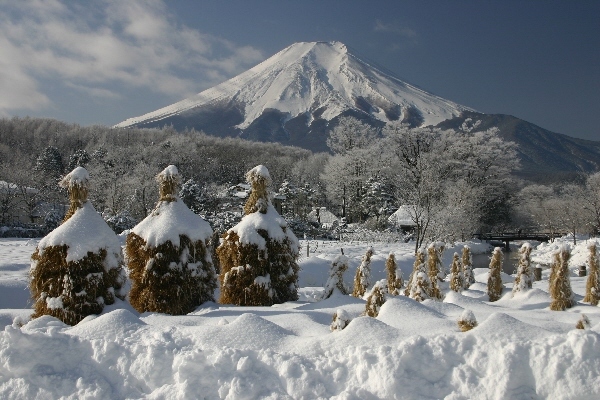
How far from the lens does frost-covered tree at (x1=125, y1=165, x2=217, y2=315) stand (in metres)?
7.51

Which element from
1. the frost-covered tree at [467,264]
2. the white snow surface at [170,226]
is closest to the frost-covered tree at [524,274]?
the frost-covered tree at [467,264]

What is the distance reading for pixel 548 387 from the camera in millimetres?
3984

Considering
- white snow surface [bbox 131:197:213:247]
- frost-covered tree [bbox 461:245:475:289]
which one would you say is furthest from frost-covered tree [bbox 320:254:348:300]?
frost-covered tree [bbox 461:245:475:289]

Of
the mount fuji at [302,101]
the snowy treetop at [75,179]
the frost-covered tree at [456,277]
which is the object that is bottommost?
the frost-covered tree at [456,277]

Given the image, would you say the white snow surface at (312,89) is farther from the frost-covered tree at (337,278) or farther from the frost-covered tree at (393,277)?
the frost-covered tree at (337,278)

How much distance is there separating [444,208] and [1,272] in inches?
1069

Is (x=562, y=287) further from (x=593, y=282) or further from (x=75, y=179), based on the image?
(x=75, y=179)

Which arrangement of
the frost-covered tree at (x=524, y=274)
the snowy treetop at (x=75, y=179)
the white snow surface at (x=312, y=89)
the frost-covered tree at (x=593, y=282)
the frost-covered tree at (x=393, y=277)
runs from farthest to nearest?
1. the white snow surface at (x=312, y=89)
2. the frost-covered tree at (x=393, y=277)
3. the frost-covered tree at (x=524, y=274)
4. the frost-covered tree at (x=593, y=282)
5. the snowy treetop at (x=75, y=179)

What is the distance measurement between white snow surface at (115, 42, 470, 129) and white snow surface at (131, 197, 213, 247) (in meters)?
136

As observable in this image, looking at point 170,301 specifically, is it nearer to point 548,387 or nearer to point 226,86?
point 548,387

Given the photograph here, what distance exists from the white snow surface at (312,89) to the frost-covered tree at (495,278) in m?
132

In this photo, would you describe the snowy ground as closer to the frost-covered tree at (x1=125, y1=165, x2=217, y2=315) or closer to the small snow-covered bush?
the small snow-covered bush

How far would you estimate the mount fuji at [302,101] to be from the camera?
14250 cm

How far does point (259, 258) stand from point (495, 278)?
6.92m
